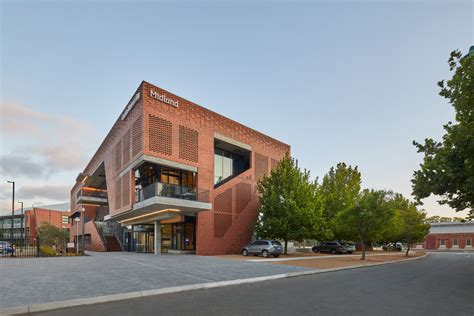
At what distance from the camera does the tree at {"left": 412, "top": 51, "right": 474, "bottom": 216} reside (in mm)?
15289

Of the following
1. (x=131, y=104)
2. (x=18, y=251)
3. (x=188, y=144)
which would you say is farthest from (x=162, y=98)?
(x=18, y=251)

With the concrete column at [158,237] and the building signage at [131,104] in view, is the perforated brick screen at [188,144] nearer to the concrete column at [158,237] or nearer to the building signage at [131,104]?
the building signage at [131,104]

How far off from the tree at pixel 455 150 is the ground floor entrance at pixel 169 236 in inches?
876

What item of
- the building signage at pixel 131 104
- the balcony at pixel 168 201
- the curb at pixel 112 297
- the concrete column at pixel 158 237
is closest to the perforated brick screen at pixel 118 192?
the balcony at pixel 168 201

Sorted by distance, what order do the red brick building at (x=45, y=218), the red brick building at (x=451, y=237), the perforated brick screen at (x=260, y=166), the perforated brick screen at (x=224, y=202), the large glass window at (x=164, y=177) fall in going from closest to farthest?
the large glass window at (x=164, y=177) < the perforated brick screen at (x=224, y=202) < the perforated brick screen at (x=260, y=166) < the red brick building at (x=451, y=237) < the red brick building at (x=45, y=218)

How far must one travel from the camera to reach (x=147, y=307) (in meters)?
8.91

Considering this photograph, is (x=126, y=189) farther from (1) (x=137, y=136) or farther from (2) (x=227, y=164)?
(2) (x=227, y=164)

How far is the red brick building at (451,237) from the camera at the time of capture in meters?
77.6

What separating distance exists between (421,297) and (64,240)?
139 ft

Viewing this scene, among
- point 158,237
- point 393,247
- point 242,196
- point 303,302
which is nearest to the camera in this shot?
point 303,302

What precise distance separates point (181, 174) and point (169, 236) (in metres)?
7.10

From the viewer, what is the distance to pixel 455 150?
1564cm

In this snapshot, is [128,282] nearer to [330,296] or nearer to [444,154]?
[330,296]

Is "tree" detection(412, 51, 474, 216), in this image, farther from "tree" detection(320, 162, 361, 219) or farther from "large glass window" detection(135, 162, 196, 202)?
"tree" detection(320, 162, 361, 219)
